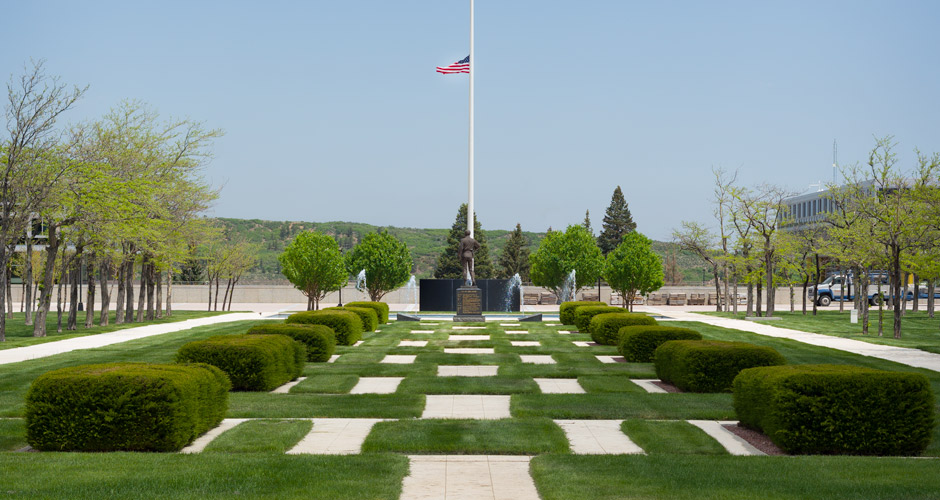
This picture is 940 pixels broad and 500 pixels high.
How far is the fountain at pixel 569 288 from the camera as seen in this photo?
56638 millimetres

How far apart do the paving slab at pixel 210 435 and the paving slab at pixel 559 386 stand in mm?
5428

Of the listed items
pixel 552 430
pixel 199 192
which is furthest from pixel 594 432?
pixel 199 192

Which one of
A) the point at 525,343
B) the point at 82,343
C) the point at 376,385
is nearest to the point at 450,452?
the point at 376,385

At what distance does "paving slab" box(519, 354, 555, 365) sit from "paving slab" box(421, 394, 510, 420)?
571 cm

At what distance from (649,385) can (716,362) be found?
1.69 metres

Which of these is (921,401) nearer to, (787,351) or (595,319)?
(787,351)

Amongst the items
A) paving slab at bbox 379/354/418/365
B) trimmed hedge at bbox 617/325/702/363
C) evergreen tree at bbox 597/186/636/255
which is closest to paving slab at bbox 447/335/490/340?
paving slab at bbox 379/354/418/365

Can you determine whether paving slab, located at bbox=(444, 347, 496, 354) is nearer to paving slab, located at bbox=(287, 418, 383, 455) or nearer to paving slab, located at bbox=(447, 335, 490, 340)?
paving slab, located at bbox=(447, 335, 490, 340)

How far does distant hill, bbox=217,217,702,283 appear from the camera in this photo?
482 feet

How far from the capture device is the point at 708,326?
34812mm

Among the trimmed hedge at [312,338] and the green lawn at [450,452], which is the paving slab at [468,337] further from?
the green lawn at [450,452]

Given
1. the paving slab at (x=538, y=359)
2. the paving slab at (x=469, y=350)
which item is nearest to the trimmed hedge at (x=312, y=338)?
the paving slab at (x=469, y=350)

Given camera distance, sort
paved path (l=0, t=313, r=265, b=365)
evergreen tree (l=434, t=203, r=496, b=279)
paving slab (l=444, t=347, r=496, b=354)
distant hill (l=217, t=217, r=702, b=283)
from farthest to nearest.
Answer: distant hill (l=217, t=217, r=702, b=283) < evergreen tree (l=434, t=203, r=496, b=279) < paving slab (l=444, t=347, r=496, b=354) < paved path (l=0, t=313, r=265, b=365)

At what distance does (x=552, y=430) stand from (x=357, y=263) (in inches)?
1697
